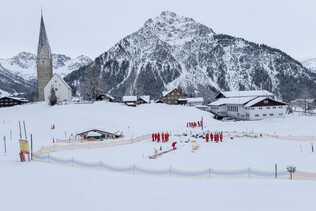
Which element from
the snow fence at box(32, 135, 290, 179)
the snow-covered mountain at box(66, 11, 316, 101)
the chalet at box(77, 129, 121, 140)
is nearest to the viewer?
the snow fence at box(32, 135, 290, 179)

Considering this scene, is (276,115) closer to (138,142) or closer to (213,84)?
(138,142)

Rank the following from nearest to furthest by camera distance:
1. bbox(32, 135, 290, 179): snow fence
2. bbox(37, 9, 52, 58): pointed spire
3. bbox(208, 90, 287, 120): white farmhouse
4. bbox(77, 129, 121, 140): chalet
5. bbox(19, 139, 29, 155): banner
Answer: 1. bbox(32, 135, 290, 179): snow fence
2. bbox(19, 139, 29, 155): banner
3. bbox(77, 129, 121, 140): chalet
4. bbox(208, 90, 287, 120): white farmhouse
5. bbox(37, 9, 52, 58): pointed spire

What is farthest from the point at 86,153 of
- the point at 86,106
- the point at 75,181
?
the point at 86,106

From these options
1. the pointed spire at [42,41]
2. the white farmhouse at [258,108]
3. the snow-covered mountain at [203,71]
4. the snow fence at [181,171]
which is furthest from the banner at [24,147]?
the snow-covered mountain at [203,71]

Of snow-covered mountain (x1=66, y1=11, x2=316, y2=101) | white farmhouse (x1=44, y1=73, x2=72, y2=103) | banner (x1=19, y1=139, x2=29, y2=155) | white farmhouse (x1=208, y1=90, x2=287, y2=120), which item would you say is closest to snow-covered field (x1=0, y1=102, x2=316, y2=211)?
banner (x1=19, y1=139, x2=29, y2=155)

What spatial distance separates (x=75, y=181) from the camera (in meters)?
15.1

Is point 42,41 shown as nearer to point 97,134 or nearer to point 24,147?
point 97,134

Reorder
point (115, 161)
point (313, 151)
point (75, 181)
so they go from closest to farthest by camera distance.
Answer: point (75, 181) → point (115, 161) → point (313, 151)

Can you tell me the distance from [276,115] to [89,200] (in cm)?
5499

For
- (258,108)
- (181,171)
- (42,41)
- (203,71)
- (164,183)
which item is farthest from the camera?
(203,71)

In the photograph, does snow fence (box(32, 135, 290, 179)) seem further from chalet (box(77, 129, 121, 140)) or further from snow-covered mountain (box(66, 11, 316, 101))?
snow-covered mountain (box(66, 11, 316, 101))

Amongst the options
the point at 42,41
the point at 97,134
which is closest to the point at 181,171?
the point at 97,134

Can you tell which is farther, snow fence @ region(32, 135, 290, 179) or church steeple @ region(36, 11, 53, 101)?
church steeple @ region(36, 11, 53, 101)

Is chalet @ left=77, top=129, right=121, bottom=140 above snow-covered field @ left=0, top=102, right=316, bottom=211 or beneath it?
above
